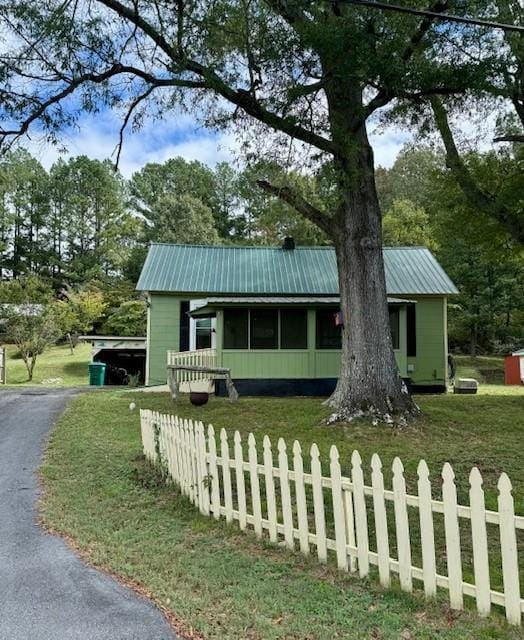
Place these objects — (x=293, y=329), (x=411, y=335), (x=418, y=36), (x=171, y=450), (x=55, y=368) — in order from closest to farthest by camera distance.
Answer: (x=171, y=450)
(x=418, y=36)
(x=293, y=329)
(x=411, y=335)
(x=55, y=368)

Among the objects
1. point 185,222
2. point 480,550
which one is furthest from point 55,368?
point 480,550

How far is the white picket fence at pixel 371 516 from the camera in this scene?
2.73 metres

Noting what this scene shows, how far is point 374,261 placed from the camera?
8562 mm

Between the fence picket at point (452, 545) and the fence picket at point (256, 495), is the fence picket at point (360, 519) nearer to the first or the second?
the fence picket at point (452, 545)

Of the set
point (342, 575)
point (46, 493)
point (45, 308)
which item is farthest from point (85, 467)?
point (45, 308)

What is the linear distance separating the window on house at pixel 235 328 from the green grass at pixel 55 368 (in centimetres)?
852

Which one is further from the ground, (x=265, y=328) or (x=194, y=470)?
(x=265, y=328)

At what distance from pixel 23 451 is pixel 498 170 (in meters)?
11.6

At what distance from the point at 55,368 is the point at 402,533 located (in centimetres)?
2373

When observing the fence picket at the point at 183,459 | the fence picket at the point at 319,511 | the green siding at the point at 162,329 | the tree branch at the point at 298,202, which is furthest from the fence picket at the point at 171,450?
the green siding at the point at 162,329

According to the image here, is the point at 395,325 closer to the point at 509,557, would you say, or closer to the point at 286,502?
the point at 286,502

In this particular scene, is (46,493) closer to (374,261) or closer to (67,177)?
(374,261)

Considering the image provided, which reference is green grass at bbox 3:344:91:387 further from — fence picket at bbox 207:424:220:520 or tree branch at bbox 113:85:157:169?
fence picket at bbox 207:424:220:520

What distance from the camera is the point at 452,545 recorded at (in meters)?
2.84
